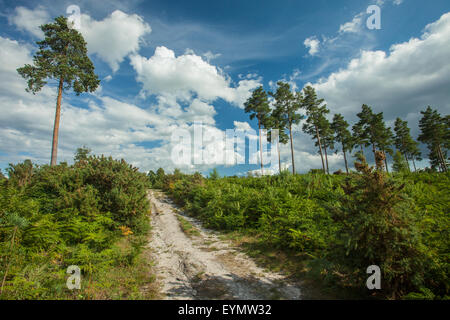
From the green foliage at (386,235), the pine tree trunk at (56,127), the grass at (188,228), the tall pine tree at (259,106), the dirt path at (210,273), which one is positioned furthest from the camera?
the tall pine tree at (259,106)

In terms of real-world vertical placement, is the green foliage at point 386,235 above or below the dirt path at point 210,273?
above

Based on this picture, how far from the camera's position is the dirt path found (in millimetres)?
4305

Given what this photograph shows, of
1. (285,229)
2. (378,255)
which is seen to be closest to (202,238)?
(285,229)

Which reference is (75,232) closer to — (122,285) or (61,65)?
(122,285)

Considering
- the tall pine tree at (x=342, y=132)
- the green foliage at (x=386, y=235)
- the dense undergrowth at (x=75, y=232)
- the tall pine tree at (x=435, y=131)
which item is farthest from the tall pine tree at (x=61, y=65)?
the tall pine tree at (x=435, y=131)

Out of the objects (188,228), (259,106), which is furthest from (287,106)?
(188,228)

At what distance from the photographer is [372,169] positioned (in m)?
3.73

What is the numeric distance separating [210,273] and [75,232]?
16.2 feet

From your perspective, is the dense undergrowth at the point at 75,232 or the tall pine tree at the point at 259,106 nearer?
the dense undergrowth at the point at 75,232

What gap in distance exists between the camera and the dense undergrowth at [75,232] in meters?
4.13

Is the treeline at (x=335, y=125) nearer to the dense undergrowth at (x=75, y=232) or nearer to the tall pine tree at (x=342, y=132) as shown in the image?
the tall pine tree at (x=342, y=132)

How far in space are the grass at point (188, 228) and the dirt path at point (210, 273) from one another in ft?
2.02

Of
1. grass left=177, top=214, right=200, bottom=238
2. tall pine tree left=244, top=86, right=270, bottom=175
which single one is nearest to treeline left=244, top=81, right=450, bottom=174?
tall pine tree left=244, top=86, right=270, bottom=175

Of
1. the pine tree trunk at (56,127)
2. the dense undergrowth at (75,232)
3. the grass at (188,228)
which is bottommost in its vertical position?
the grass at (188,228)
